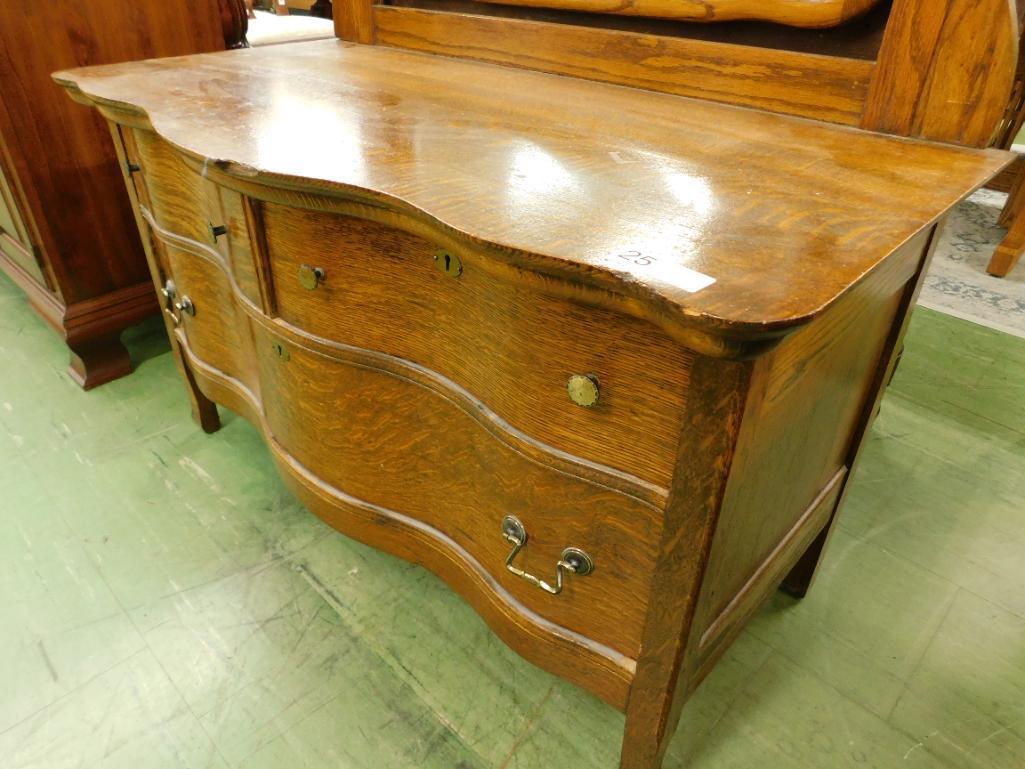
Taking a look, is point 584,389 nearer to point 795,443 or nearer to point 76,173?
point 795,443

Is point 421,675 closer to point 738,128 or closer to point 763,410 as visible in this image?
point 763,410

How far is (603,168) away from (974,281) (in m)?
2.41

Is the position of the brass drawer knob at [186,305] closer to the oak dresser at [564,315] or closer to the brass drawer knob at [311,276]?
the oak dresser at [564,315]

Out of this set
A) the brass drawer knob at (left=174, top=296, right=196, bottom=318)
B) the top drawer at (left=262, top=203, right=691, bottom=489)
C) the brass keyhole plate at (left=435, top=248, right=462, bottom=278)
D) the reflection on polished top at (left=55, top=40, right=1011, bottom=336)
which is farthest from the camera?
the brass drawer knob at (left=174, top=296, right=196, bottom=318)

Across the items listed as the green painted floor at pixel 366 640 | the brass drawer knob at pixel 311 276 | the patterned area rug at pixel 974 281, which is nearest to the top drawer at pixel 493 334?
the brass drawer knob at pixel 311 276

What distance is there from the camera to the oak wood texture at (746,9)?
0.90 meters

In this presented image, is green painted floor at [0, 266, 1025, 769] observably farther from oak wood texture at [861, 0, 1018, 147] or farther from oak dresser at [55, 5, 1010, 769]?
oak wood texture at [861, 0, 1018, 147]

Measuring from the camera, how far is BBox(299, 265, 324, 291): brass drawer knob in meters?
0.90

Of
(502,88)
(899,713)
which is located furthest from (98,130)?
(899,713)

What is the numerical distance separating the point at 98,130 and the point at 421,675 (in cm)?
149

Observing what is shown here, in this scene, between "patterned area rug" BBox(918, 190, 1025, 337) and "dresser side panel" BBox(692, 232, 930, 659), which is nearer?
"dresser side panel" BBox(692, 232, 930, 659)

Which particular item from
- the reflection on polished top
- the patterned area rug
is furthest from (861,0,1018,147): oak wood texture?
the patterned area rug

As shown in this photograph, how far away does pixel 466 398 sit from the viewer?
84 centimetres

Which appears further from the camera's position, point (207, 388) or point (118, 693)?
point (207, 388)
